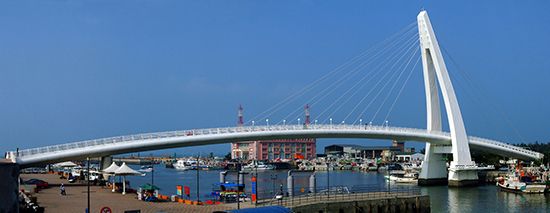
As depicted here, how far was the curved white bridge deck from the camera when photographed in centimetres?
3150

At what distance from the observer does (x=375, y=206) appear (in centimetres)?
2489

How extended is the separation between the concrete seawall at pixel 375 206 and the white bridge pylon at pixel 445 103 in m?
17.1

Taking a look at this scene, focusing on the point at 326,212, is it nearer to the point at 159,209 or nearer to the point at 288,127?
the point at 159,209

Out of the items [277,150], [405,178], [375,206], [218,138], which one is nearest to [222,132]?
[218,138]

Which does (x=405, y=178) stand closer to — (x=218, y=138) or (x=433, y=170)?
(x=433, y=170)

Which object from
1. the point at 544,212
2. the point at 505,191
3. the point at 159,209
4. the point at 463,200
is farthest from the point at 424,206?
the point at 505,191

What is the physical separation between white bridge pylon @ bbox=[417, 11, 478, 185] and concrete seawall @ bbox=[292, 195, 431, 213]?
17126 mm

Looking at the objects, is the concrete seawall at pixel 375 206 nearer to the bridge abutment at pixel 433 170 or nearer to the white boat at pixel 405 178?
the bridge abutment at pixel 433 170

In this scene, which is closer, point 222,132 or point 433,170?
point 222,132

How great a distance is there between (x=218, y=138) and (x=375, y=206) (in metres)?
14.7

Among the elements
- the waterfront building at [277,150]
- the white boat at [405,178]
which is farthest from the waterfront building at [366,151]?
the white boat at [405,178]

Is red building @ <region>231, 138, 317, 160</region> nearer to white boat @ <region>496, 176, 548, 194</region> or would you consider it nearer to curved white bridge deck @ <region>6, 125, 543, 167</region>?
curved white bridge deck @ <region>6, 125, 543, 167</region>

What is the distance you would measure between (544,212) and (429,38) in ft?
56.4

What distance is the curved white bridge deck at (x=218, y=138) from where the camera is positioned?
31.5 m
